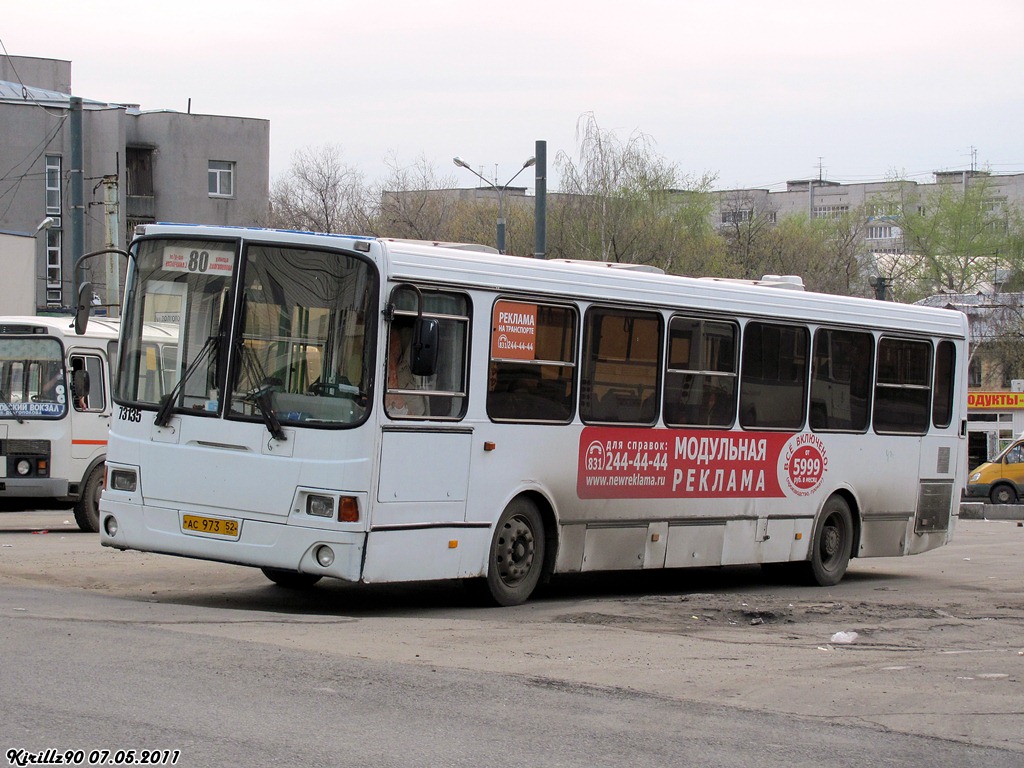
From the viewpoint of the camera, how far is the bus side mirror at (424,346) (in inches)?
419

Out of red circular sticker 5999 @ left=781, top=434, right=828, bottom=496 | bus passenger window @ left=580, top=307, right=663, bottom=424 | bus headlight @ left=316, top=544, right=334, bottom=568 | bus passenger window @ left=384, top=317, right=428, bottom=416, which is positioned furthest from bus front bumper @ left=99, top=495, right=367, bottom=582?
red circular sticker 5999 @ left=781, top=434, right=828, bottom=496

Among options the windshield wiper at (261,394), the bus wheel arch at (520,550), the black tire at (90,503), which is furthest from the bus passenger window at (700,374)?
the black tire at (90,503)

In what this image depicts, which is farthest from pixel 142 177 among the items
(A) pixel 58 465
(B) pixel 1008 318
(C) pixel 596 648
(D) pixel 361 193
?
(C) pixel 596 648

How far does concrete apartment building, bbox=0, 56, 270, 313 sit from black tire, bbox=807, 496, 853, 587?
43876mm

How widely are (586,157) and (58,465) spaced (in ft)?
102

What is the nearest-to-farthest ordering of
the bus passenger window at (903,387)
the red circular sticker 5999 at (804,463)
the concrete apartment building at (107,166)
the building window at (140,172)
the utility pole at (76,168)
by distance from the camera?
the red circular sticker 5999 at (804,463) → the bus passenger window at (903,387) → the utility pole at (76,168) → the concrete apartment building at (107,166) → the building window at (140,172)

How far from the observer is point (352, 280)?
10695mm

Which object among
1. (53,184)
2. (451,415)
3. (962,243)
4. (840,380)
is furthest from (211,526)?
(962,243)

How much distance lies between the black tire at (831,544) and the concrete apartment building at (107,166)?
4388cm

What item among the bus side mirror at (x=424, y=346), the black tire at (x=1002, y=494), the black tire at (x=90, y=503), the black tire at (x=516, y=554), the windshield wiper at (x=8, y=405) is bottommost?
the black tire at (x=1002, y=494)

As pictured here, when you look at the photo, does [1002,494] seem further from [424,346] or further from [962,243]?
[424,346]

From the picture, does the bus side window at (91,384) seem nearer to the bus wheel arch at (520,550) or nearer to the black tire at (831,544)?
the bus wheel arch at (520,550)

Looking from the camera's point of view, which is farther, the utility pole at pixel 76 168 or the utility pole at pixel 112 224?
the utility pole at pixel 112 224

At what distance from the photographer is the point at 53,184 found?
195 ft
